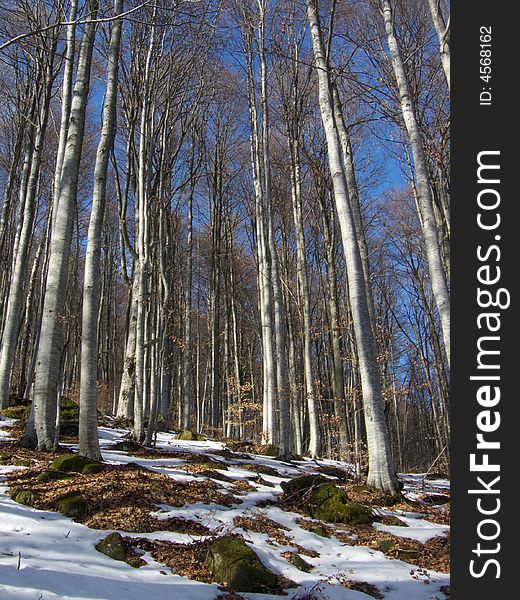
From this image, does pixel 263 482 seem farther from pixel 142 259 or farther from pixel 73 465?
pixel 142 259

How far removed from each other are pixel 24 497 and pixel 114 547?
3.89 ft

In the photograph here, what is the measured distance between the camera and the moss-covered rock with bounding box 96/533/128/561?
3.19m

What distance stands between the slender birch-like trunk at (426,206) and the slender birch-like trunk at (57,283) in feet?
14.4

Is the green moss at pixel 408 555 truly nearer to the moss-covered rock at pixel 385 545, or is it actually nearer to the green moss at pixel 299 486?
the moss-covered rock at pixel 385 545

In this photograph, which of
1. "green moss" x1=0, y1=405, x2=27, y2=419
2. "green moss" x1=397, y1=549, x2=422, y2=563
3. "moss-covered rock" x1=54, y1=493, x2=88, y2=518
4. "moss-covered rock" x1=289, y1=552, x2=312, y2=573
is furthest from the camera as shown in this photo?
"green moss" x1=0, y1=405, x2=27, y2=419

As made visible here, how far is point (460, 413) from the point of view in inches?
91.7

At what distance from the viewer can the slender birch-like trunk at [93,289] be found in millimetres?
5645

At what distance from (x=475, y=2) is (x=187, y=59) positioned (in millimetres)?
8811

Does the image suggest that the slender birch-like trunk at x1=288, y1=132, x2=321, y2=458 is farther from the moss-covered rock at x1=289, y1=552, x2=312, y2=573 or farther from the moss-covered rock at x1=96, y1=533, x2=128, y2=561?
the moss-covered rock at x1=96, y1=533, x2=128, y2=561

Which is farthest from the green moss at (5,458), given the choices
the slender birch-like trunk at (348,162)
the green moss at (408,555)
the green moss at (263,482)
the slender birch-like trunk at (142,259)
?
the slender birch-like trunk at (348,162)

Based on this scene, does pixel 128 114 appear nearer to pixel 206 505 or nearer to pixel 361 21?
pixel 361 21

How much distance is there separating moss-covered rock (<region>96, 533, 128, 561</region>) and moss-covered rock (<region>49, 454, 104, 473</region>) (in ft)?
5.79

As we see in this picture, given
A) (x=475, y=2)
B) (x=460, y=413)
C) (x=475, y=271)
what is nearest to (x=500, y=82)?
(x=475, y=2)

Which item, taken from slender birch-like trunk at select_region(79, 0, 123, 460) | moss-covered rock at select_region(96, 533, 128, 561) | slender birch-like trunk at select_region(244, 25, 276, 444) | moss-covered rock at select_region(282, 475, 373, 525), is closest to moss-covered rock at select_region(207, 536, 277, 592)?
moss-covered rock at select_region(96, 533, 128, 561)
